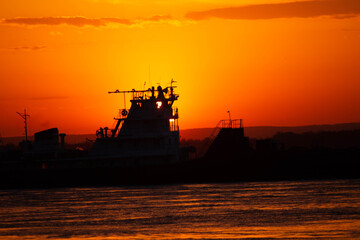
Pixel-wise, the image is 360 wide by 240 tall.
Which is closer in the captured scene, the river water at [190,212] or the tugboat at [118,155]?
the river water at [190,212]

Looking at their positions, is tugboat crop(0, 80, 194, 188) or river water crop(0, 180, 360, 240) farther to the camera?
tugboat crop(0, 80, 194, 188)

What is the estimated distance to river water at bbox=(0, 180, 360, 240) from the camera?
1784 inches

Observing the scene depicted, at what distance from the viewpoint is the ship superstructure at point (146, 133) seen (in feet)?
253

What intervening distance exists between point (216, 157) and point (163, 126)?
5.29 m

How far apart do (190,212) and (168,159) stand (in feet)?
81.8

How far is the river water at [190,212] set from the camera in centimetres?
4531

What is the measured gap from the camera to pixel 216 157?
3044 inches

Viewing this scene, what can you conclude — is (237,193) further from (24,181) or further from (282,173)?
(24,181)

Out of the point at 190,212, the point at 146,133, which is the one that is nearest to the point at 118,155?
the point at 146,133

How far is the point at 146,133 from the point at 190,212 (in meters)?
24.1

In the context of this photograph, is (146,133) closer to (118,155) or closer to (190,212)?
(118,155)

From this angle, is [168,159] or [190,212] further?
[168,159]

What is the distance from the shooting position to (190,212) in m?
54.2

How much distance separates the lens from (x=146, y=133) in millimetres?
77688
